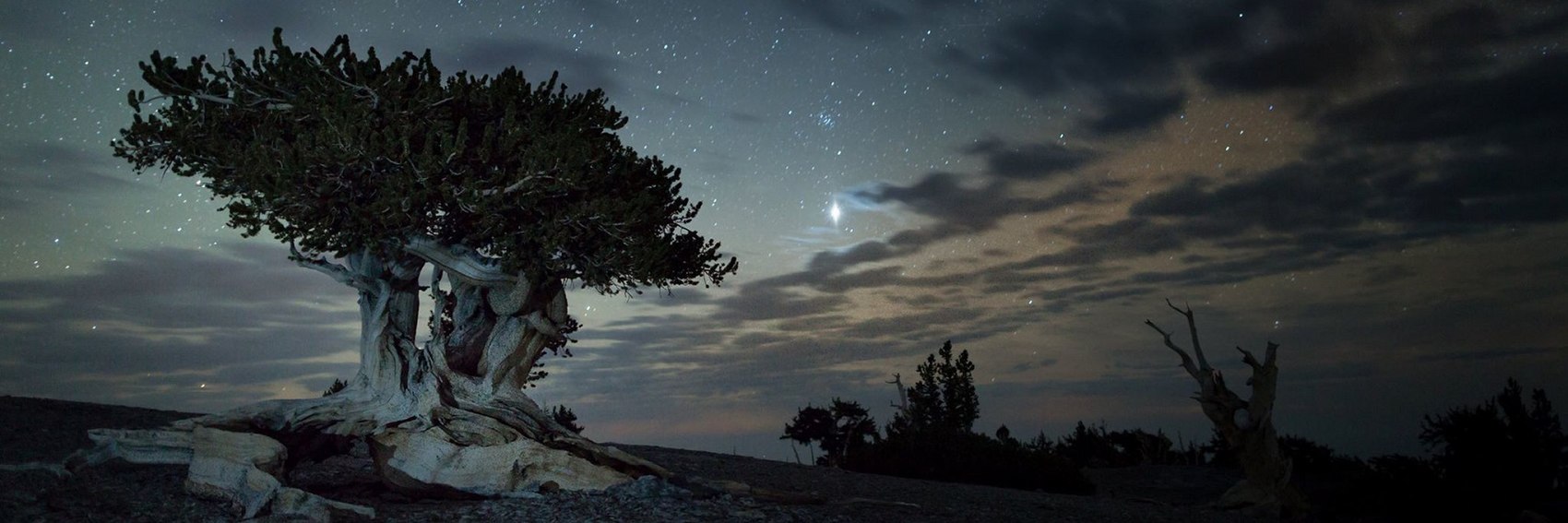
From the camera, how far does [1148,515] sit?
19.9m

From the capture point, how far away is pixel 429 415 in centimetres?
Answer: 1664

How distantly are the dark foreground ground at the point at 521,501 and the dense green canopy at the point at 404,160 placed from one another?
4186 mm

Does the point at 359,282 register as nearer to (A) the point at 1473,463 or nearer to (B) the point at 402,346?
(B) the point at 402,346

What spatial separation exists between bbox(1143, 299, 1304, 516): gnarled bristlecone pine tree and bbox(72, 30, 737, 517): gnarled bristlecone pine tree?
51.0 ft

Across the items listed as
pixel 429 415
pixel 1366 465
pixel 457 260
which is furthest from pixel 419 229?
pixel 1366 465

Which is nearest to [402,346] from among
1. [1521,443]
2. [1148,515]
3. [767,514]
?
[767,514]

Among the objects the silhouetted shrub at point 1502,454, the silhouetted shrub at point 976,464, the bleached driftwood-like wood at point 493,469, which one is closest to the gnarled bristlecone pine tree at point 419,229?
the bleached driftwood-like wood at point 493,469

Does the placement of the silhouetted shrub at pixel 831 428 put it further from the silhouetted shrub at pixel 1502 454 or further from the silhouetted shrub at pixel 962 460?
the silhouetted shrub at pixel 1502 454

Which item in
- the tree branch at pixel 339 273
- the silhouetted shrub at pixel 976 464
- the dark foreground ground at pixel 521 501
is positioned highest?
the tree branch at pixel 339 273

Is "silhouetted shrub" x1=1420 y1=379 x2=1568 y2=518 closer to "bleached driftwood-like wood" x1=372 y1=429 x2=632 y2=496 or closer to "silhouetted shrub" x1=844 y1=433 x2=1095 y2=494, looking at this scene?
"silhouetted shrub" x1=844 y1=433 x2=1095 y2=494

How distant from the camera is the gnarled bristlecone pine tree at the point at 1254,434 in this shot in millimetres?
23891

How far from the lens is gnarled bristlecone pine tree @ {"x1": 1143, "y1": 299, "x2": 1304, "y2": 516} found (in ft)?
78.4

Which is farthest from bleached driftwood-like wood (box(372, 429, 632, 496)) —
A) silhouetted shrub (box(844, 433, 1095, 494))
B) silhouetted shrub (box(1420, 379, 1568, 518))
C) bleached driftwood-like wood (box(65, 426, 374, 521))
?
silhouetted shrub (box(1420, 379, 1568, 518))

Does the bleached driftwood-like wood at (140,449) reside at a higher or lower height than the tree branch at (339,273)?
lower
